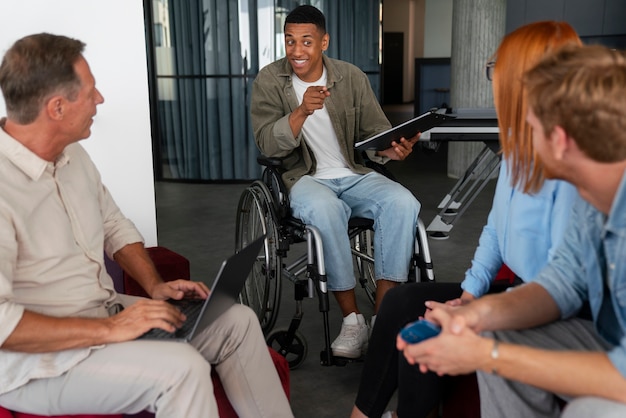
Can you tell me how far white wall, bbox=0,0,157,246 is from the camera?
243 cm

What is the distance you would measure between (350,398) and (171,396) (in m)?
0.99

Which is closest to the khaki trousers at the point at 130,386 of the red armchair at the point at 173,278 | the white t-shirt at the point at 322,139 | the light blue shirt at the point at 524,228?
the red armchair at the point at 173,278

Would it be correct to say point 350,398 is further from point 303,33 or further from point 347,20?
point 347,20

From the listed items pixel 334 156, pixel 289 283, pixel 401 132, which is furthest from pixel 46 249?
pixel 289 283

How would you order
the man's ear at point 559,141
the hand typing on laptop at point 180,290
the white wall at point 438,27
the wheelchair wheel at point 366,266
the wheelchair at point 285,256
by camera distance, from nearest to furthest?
1. the man's ear at point 559,141
2. the hand typing on laptop at point 180,290
3. the wheelchair at point 285,256
4. the wheelchair wheel at point 366,266
5. the white wall at point 438,27

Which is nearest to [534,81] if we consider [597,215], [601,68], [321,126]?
[601,68]

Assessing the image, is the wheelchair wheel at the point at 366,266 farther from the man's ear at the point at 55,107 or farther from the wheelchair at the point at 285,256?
the man's ear at the point at 55,107

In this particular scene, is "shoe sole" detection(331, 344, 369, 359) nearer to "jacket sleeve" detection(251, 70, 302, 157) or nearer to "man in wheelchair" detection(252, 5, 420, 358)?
"man in wheelchair" detection(252, 5, 420, 358)

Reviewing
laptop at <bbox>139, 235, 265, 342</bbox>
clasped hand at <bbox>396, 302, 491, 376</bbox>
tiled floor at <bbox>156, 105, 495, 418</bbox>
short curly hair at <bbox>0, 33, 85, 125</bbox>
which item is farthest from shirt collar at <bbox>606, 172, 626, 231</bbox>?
tiled floor at <bbox>156, 105, 495, 418</bbox>

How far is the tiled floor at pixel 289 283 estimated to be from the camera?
238cm

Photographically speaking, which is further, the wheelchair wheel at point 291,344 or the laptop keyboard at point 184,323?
the wheelchair wheel at point 291,344

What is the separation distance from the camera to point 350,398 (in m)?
2.32

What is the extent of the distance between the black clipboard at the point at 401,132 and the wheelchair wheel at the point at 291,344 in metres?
0.71

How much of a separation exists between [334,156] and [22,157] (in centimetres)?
145
